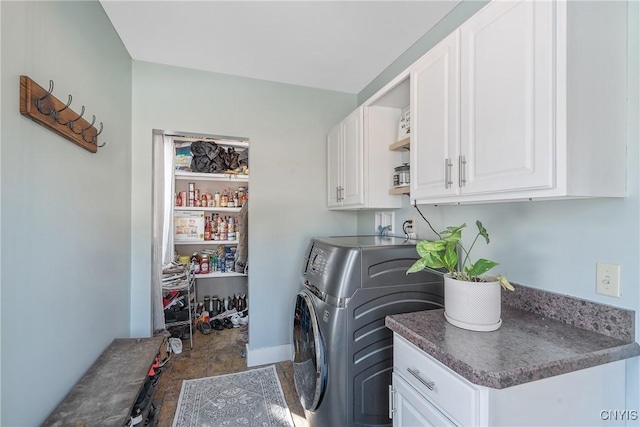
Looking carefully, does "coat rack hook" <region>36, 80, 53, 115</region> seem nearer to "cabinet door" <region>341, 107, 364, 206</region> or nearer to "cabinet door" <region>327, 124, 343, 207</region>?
"cabinet door" <region>341, 107, 364, 206</region>

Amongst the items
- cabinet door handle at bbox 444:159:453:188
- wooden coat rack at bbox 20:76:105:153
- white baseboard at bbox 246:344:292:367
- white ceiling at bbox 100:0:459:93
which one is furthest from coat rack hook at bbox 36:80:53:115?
white baseboard at bbox 246:344:292:367

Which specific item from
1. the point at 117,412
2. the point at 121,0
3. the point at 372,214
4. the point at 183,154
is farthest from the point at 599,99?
the point at 183,154

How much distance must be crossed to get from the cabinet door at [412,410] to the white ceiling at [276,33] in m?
1.92

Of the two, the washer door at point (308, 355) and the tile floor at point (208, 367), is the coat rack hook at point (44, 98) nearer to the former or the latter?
the washer door at point (308, 355)

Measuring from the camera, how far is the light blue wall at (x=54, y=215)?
0.94m

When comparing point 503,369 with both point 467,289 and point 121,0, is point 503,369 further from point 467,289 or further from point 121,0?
point 121,0

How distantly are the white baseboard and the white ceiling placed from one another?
2379 millimetres

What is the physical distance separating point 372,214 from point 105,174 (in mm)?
1950

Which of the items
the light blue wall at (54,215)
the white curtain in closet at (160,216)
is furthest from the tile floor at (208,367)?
the light blue wall at (54,215)

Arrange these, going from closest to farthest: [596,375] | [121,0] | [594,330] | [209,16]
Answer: [596,375], [594,330], [121,0], [209,16]

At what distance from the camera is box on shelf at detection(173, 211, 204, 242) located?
3174 mm

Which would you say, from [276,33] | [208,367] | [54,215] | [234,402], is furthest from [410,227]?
[208,367]

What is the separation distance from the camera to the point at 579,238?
1020 millimetres

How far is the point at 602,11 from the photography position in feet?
2.85
